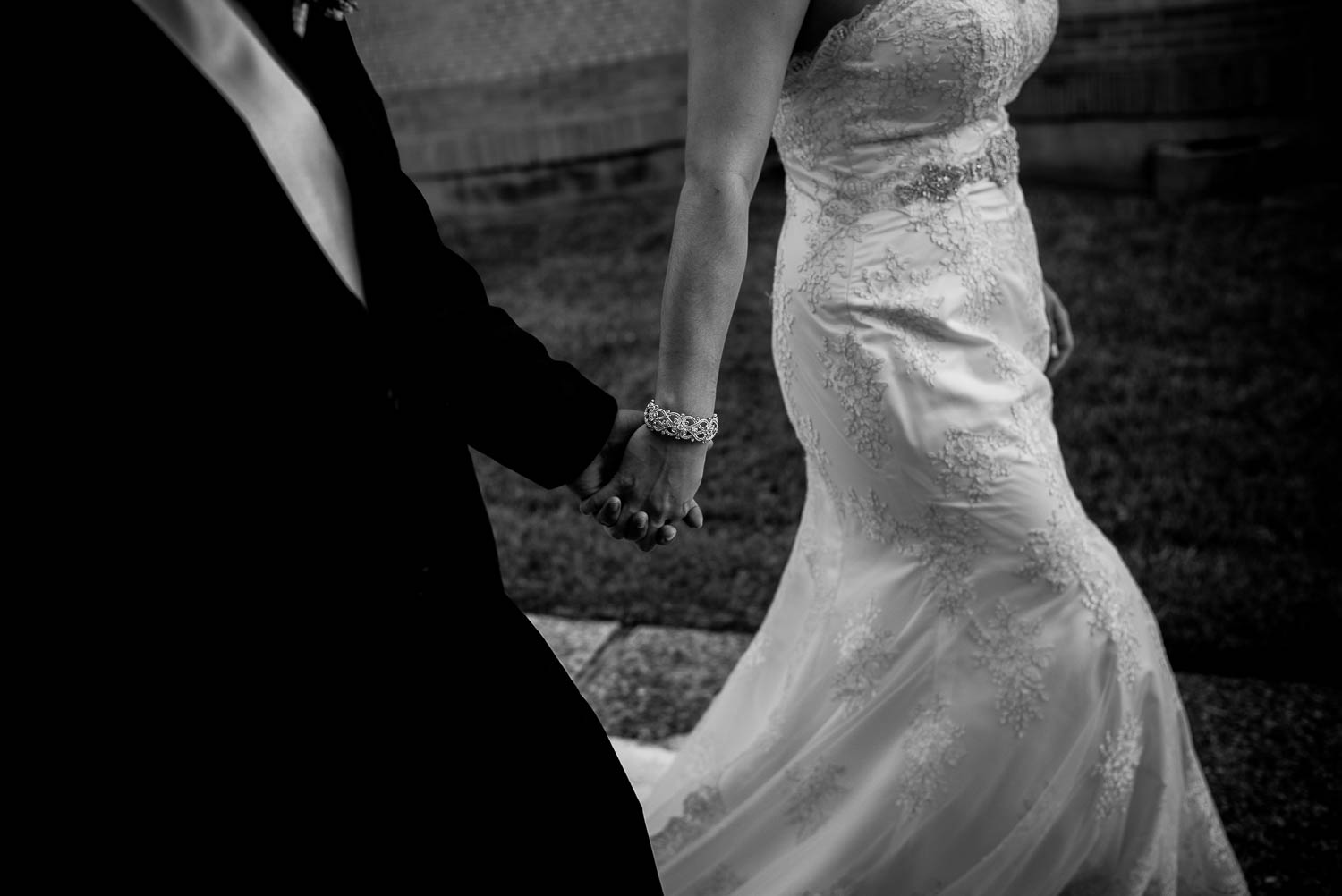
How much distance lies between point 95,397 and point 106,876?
0.53m

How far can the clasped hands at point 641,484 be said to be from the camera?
83.0 inches

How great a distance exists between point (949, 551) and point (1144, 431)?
126 inches

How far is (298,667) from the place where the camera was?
4.65ft

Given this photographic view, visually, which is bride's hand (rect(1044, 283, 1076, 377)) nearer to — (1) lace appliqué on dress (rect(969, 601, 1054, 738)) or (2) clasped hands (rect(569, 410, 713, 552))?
(1) lace appliqué on dress (rect(969, 601, 1054, 738))

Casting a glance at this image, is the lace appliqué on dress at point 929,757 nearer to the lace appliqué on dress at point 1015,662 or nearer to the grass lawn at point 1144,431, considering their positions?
the lace appliqué on dress at point 1015,662

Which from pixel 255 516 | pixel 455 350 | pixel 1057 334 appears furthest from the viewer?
pixel 1057 334

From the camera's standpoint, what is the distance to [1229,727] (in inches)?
128

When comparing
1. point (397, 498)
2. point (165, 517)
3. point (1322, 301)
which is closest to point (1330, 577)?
point (1322, 301)

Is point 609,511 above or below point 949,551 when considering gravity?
above

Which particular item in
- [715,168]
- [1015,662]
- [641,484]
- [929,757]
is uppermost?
[715,168]

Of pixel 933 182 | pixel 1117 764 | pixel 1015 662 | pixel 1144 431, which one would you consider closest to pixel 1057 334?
pixel 933 182

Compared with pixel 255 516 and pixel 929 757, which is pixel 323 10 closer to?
pixel 255 516

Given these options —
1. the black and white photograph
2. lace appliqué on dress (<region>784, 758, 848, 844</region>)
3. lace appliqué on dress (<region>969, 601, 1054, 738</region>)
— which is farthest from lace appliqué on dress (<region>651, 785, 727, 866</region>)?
lace appliqué on dress (<region>969, 601, 1054, 738</region>)

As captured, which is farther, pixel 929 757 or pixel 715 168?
pixel 929 757
